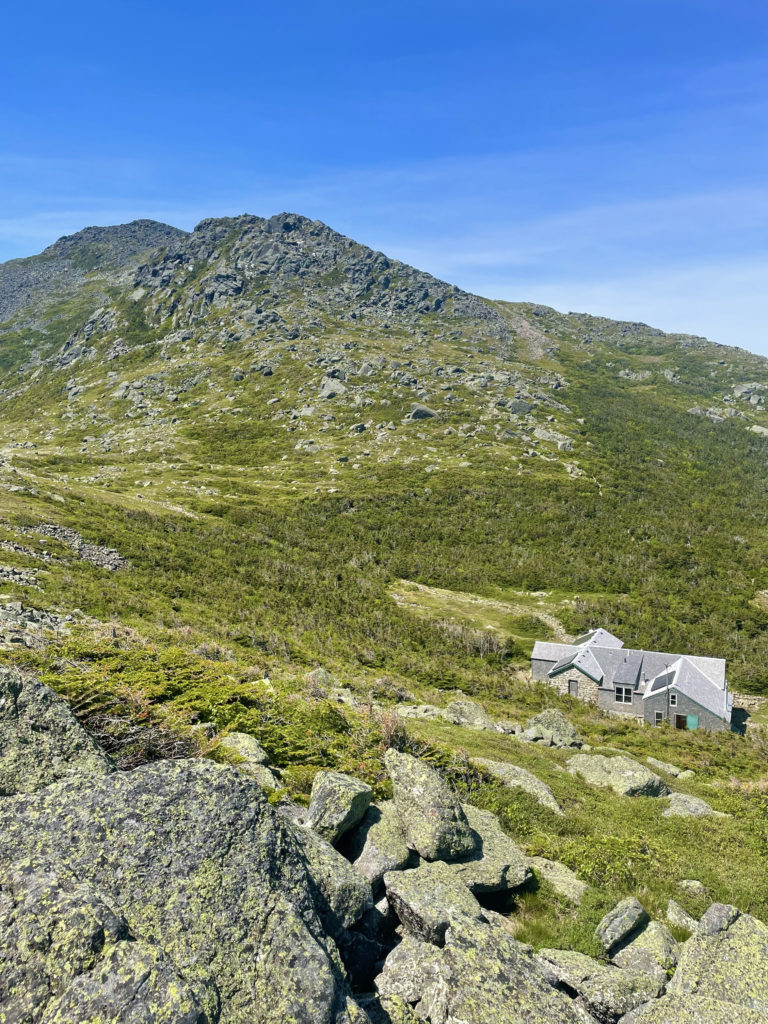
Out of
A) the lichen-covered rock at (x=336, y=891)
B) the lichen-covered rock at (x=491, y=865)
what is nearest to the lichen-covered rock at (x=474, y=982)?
the lichen-covered rock at (x=336, y=891)

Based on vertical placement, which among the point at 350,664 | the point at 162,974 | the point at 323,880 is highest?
the point at 162,974

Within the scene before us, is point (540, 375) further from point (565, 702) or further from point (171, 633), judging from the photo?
point (171, 633)

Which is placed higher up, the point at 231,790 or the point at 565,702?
the point at 231,790

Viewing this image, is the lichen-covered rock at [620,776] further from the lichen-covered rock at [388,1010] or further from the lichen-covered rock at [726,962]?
the lichen-covered rock at [388,1010]

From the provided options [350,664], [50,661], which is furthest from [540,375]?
[50,661]

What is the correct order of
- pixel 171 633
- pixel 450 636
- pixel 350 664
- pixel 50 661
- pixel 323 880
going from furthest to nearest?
pixel 450 636
pixel 350 664
pixel 171 633
pixel 50 661
pixel 323 880

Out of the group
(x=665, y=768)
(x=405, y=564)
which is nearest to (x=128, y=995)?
(x=665, y=768)

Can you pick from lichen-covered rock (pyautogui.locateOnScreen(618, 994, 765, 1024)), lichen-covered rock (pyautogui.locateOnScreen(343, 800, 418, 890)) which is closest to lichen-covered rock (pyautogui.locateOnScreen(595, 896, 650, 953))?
lichen-covered rock (pyautogui.locateOnScreen(618, 994, 765, 1024))

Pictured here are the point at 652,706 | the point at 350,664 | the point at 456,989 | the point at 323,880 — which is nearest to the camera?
the point at 456,989
